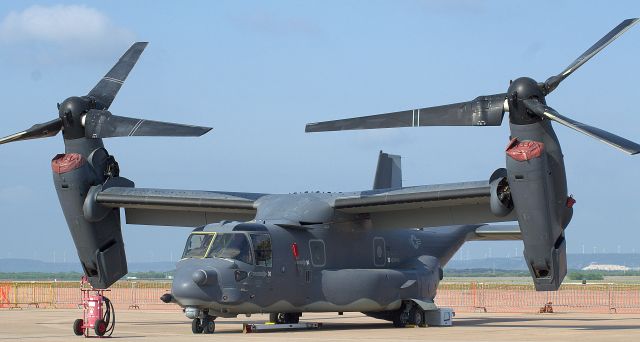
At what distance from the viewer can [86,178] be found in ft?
81.6

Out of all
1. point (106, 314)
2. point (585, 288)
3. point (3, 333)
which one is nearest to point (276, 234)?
point (106, 314)

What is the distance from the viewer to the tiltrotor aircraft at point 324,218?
21641mm

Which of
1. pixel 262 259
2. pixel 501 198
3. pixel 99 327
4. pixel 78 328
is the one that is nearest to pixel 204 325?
pixel 262 259

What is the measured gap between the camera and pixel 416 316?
86.9 feet

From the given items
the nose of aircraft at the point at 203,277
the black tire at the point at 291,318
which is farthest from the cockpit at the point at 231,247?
the black tire at the point at 291,318

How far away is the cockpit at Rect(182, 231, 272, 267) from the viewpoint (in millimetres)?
23016

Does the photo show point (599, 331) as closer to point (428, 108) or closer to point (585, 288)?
point (428, 108)

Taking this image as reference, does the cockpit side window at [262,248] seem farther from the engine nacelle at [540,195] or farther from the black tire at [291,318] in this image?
the engine nacelle at [540,195]

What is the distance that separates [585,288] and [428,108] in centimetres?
4393

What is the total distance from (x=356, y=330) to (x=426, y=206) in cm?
336

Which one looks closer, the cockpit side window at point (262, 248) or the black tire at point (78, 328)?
the black tire at point (78, 328)

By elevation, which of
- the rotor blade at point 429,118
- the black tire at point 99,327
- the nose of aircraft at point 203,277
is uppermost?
the rotor blade at point 429,118

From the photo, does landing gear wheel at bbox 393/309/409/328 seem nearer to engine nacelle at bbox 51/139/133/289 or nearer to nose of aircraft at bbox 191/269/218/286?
nose of aircraft at bbox 191/269/218/286

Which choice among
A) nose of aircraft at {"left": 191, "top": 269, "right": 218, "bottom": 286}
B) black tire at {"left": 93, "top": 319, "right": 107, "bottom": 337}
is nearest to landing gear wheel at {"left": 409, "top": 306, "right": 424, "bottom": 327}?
nose of aircraft at {"left": 191, "top": 269, "right": 218, "bottom": 286}
